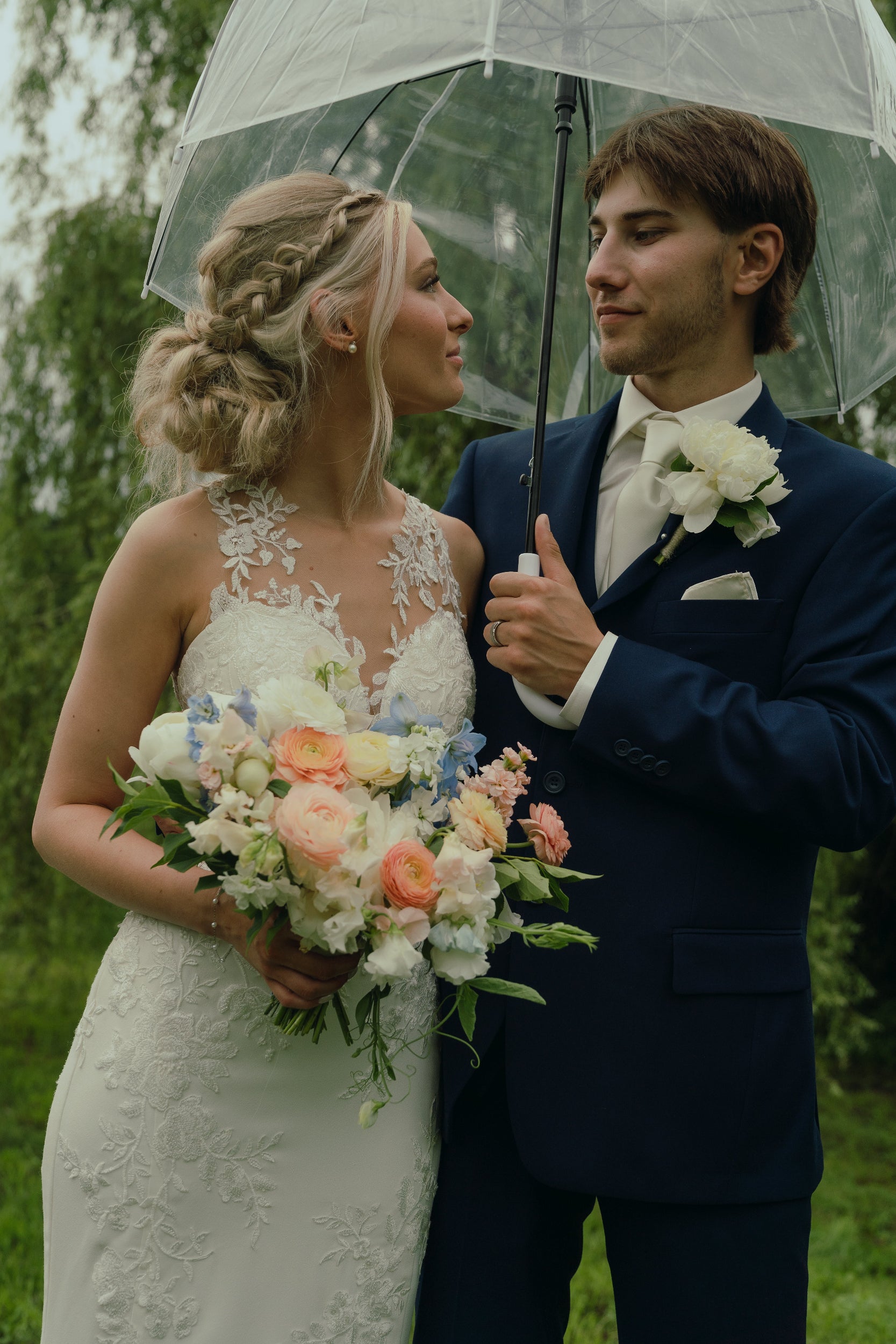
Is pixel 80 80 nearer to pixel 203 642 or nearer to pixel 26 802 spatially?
pixel 26 802

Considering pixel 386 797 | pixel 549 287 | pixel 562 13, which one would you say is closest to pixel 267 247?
pixel 549 287

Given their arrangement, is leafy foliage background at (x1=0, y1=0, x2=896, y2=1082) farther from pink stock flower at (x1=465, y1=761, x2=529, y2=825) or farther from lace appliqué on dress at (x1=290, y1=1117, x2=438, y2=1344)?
pink stock flower at (x1=465, y1=761, x2=529, y2=825)

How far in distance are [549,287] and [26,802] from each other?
4.87 m

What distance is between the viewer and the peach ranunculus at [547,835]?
6.77 feet

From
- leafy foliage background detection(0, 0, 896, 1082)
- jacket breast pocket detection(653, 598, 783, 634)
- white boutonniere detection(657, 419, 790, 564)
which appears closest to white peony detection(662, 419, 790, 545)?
white boutonniere detection(657, 419, 790, 564)

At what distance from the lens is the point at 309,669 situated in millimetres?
2074

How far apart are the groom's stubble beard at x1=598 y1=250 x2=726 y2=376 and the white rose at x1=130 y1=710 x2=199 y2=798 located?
51.7 inches

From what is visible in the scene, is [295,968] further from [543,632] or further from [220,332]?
[220,332]

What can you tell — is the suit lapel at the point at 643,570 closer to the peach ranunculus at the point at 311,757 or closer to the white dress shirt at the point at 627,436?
the white dress shirt at the point at 627,436

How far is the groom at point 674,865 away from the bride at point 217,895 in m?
0.19

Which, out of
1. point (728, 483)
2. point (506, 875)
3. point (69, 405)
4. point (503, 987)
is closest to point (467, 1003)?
point (503, 987)

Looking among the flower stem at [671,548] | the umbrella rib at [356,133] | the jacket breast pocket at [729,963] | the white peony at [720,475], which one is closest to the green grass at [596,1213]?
the jacket breast pocket at [729,963]

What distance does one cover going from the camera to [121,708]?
2.33 m

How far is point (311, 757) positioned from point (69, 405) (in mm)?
5175
